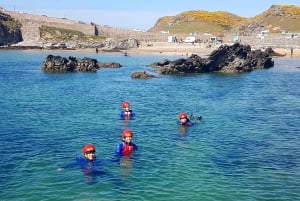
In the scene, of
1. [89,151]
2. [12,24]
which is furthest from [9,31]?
[89,151]

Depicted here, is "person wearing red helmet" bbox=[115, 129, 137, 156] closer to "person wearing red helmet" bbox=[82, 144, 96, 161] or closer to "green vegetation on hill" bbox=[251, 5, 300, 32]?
"person wearing red helmet" bbox=[82, 144, 96, 161]

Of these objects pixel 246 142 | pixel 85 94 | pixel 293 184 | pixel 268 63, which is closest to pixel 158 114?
pixel 246 142

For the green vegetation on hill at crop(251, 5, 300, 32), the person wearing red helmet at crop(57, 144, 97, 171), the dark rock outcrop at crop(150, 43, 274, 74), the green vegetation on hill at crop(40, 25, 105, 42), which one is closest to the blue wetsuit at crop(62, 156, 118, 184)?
the person wearing red helmet at crop(57, 144, 97, 171)

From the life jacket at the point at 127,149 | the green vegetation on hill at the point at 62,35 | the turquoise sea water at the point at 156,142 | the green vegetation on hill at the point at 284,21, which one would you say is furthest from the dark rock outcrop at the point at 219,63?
the green vegetation on hill at the point at 284,21

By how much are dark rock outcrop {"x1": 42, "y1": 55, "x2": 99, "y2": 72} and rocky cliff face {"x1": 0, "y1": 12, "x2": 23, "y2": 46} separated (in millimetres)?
83009

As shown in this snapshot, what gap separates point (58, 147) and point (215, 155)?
9979mm

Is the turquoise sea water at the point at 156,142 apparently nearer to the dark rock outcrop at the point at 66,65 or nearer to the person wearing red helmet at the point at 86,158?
the person wearing red helmet at the point at 86,158

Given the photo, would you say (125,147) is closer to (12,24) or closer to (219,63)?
(219,63)

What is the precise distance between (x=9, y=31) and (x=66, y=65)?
89340 millimetres

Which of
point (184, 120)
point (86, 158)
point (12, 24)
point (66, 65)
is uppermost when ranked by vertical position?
point (12, 24)

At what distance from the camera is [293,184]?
72.8ft

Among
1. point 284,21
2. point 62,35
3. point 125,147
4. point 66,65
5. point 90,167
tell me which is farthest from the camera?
point 284,21

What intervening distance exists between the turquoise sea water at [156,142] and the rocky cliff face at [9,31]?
342ft

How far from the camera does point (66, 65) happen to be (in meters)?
80.2
